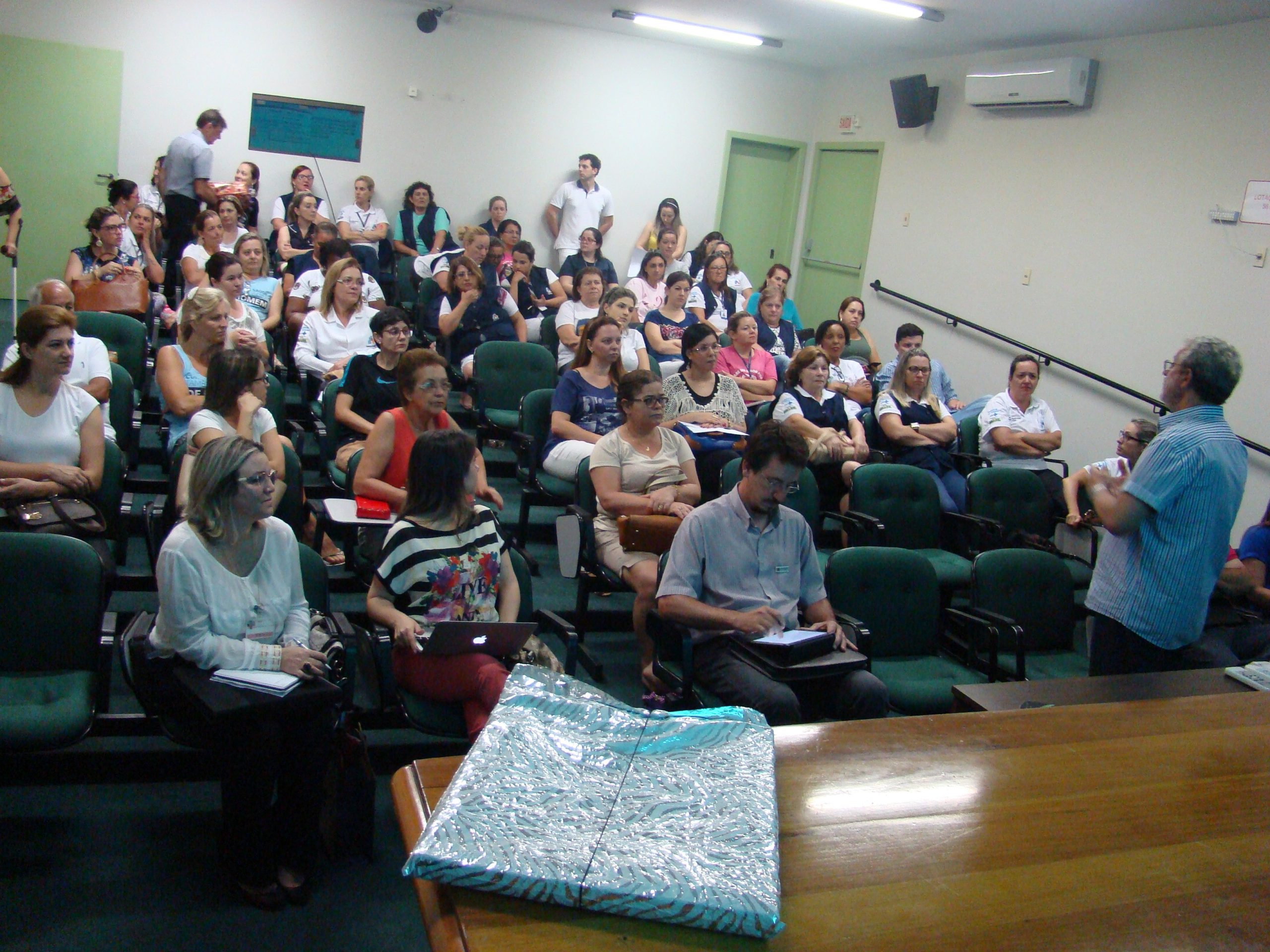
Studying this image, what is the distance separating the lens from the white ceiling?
→ 19.6 feet

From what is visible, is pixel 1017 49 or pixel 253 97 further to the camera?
pixel 253 97

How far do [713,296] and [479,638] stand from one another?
5.15 metres

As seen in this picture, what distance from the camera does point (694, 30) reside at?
8.34 metres

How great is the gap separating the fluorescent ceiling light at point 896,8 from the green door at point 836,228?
2.08 meters

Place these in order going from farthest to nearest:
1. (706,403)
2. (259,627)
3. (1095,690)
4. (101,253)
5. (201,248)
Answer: (201,248), (101,253), (706,403), (259,627), (1095,690)

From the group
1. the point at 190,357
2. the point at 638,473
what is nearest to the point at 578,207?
the point at 190,357

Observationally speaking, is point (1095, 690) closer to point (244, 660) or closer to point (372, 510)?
point (244, 660)

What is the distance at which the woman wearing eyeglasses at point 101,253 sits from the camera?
521 centimetres

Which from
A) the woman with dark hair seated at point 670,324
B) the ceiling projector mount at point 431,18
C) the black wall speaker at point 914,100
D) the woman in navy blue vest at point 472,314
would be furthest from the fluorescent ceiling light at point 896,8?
the ceiling projector mount at point 431,18

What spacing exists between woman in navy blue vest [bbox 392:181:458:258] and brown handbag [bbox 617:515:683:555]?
5.47m

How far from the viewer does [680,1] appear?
24.3 feet

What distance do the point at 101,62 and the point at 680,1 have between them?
4.47 m

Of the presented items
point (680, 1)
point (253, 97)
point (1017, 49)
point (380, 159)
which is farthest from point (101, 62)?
point (1017, 49)

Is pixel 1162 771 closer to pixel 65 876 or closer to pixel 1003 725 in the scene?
pixel 1003 725
